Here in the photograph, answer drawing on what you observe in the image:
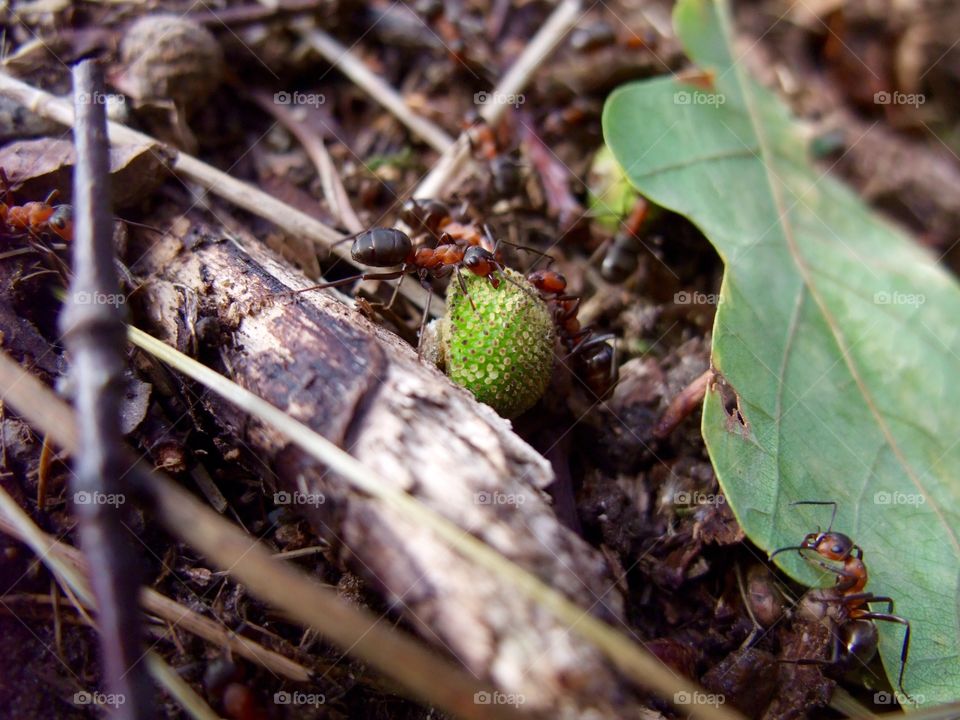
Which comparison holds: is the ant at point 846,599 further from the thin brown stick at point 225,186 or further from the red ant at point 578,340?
the thin brown stick at point 225,186

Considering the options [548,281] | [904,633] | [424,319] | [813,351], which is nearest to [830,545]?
[904,633]

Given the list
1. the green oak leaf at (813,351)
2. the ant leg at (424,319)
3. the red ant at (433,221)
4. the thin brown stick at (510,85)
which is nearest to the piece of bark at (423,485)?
the ant leg at (424,319)

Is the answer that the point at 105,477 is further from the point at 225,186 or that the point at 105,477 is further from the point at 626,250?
the point at 626,250

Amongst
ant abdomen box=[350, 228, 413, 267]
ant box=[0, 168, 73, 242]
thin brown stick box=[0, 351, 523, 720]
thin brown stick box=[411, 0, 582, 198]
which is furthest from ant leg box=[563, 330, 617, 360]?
ant box=[0, 168, 73, 242]

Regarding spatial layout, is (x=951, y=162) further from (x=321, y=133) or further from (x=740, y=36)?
(x=321, y=133)

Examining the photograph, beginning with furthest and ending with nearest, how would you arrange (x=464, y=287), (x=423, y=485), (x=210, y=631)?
(x=464, y=287)
(x=210, y=631)
(x=423, y=485)

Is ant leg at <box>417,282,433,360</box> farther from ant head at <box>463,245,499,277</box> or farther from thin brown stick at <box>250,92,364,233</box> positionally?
thin brown stick at <box>250,92,364,233</box>

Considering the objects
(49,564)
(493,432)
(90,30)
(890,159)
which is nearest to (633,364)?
(493,432)
